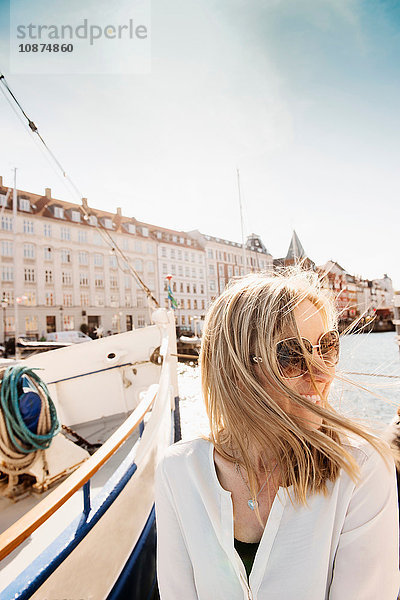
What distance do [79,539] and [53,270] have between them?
35.0 meters

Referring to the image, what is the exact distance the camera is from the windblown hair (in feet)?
2.48

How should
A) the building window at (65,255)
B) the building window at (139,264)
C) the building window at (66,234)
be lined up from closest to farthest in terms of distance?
the building window at (65,255), the building window at (66,234), the building window at (139,264)

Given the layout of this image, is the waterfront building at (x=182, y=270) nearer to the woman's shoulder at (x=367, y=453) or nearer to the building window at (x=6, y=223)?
the building window at (x=6, y=223)

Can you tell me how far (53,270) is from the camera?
33.7 m

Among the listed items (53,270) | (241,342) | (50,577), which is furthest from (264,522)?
(53,270)

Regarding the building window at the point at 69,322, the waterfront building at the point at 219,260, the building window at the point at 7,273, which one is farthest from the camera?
the waterfront building at the point at 219,260

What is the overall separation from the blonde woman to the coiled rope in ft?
8.72

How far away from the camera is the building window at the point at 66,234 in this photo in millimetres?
34875

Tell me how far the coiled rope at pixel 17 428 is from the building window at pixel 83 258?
34.4m

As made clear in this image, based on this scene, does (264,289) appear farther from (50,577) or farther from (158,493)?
(50,577)

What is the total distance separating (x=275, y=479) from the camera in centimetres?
80

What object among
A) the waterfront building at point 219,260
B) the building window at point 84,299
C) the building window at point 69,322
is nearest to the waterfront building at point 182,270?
the waterfront building at point 219,260

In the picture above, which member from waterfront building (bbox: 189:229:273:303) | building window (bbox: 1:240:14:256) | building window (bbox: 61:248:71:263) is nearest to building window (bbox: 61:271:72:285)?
building window (bbox: 61:248:71:263)

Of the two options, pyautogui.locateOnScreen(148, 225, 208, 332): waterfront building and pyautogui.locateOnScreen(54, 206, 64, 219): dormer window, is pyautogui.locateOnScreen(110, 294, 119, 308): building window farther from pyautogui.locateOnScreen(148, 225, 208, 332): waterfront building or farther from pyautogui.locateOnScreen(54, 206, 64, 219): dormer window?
pyautogui.locateOnScreen(54, 206, 64, 219): dormer window
